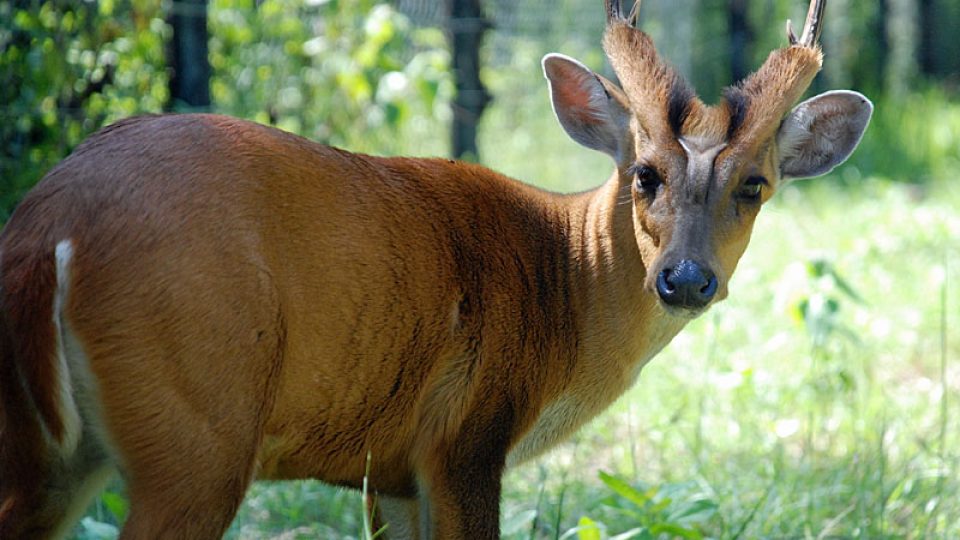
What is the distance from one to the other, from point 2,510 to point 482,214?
65.0 inches

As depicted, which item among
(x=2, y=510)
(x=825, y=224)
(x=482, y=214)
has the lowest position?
(x=825, y=224)

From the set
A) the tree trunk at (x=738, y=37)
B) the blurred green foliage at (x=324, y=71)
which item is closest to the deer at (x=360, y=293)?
the blurred green foliage at (x=324, y=71)

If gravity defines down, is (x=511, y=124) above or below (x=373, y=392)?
below

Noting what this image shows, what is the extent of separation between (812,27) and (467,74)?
4.38 meters

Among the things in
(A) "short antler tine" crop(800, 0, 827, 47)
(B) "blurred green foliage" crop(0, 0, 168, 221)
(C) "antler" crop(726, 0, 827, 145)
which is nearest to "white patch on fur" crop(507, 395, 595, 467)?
(C) "antler" crop(726, 0, 827, 145)

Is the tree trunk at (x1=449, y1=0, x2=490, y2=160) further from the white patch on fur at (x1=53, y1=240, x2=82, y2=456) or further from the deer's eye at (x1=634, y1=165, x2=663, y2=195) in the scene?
the white patch on fur at (x1=53, y1=240, x2=82, y2=456)

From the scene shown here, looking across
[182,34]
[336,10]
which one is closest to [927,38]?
[336,10]

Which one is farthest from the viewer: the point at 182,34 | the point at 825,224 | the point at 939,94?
the point at 939,94

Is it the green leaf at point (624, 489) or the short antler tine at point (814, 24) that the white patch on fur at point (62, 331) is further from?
the short antler tine at point (814, 24)

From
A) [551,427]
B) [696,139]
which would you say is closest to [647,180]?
[696,139]

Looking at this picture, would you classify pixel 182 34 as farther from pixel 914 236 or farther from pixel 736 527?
pixel 914 236

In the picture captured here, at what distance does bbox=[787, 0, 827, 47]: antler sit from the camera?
4.04 m

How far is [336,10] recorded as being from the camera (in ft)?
22.8

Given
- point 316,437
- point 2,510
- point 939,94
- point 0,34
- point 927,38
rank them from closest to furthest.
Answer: point 2,510 → point 316,437 → point 0,34 → point 939,94 → point 927,38
